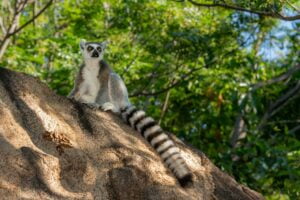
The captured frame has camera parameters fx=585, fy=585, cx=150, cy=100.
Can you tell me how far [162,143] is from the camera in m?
6.62

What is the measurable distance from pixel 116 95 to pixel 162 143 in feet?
4.87

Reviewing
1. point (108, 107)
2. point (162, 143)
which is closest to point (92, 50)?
point (108, 107)

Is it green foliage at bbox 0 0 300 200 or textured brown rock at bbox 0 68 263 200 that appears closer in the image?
textured brown rock at bbox 0 68 263 200

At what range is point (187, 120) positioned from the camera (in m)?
15.3

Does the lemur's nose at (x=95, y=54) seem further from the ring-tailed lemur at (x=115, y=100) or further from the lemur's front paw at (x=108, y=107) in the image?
the lemur's front paw at (x=108, y=107)

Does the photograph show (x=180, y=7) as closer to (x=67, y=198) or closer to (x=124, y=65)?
(x=124, y=65)

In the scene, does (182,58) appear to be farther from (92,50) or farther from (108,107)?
(108,107)

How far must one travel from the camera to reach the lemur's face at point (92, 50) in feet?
28.4

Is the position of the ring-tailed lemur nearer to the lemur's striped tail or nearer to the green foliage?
the lemur's striped tail

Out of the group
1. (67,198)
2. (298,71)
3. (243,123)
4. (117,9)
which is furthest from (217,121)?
(67,198)

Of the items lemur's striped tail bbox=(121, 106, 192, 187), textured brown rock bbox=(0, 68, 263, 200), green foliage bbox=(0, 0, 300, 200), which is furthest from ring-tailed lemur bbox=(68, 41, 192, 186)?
green foliage bbox=(0, 0, 300, 200)

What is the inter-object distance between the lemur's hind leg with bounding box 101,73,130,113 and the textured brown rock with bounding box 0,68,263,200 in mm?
572

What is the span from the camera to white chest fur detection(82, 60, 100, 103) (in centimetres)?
809

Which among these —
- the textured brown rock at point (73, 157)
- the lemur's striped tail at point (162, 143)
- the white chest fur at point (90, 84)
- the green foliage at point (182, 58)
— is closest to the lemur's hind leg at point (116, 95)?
the white chest fur at point (90, 84)
